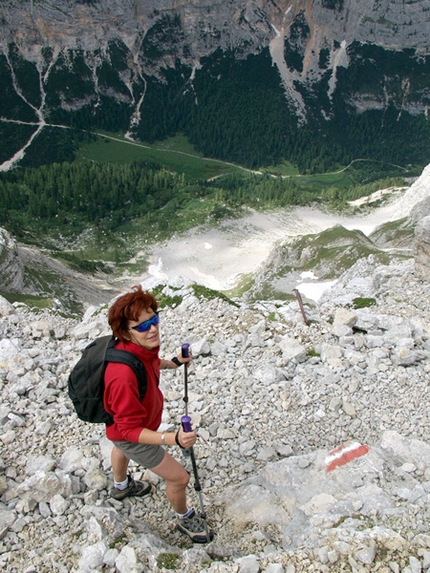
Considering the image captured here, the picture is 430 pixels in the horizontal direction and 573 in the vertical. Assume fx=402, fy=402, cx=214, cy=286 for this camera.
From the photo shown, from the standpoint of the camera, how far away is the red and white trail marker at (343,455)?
7.12 m

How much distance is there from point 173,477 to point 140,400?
134 centimetres

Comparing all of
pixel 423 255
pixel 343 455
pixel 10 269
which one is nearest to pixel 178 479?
pixel 343 455

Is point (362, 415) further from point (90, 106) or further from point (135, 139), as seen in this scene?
point (90, 106)

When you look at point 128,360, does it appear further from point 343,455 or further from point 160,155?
point 160,155

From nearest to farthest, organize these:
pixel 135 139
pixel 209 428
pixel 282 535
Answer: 1. pixel 282 535
2. pixel 209 428
3. pixel 135 139

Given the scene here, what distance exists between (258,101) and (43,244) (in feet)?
524

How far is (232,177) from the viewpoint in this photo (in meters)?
137

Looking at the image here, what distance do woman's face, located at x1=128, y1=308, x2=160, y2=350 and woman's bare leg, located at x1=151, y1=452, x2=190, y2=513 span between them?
180 cm

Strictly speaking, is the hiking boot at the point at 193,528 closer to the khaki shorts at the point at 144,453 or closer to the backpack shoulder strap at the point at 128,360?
the khaki shorts at the point at 144,453

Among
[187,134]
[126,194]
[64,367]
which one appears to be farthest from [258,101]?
[64,367]

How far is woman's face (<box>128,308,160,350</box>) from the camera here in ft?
16.6

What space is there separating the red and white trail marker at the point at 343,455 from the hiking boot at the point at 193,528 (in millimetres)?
2424

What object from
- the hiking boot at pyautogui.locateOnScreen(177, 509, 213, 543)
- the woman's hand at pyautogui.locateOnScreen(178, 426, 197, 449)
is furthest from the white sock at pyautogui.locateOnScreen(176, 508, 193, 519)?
the woman's hand at pyautogui.locateOnScreen(178, 426, 197, 449)

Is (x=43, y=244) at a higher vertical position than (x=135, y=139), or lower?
lower
